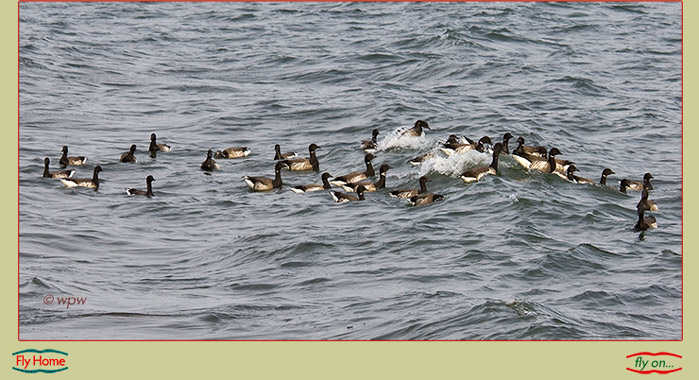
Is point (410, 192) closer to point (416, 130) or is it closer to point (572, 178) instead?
point (572, 178)

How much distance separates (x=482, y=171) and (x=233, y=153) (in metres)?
6.09

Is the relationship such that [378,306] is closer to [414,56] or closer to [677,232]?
[677,232]

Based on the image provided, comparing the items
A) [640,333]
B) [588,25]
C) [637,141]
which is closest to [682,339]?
[640,333]

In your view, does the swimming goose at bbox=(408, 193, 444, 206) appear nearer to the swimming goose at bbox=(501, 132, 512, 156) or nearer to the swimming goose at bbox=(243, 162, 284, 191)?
the swimming goose at bbox=(243, 162, 284, 191)

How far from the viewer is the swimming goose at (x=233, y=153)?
80.3 ft

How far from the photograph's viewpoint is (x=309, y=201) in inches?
→ 817

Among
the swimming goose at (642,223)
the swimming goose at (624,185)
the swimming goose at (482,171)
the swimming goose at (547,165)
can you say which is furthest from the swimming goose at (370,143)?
the swimming goose at (642,223)

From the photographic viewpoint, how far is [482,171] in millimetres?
21875

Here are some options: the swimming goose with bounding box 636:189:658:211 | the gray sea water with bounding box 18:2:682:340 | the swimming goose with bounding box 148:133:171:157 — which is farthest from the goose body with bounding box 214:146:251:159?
the swimming goose with bounding box 636:189:658:211

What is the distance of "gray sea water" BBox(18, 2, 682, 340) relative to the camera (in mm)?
14344

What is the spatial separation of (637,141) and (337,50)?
45.5 feet

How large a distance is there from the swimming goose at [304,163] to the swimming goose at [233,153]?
5.48 feet

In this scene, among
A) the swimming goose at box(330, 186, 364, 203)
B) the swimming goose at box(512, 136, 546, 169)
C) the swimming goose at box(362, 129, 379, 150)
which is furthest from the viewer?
the swimming goose at box(362, 129, 379, 150)

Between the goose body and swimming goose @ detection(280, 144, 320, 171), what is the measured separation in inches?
65.8
